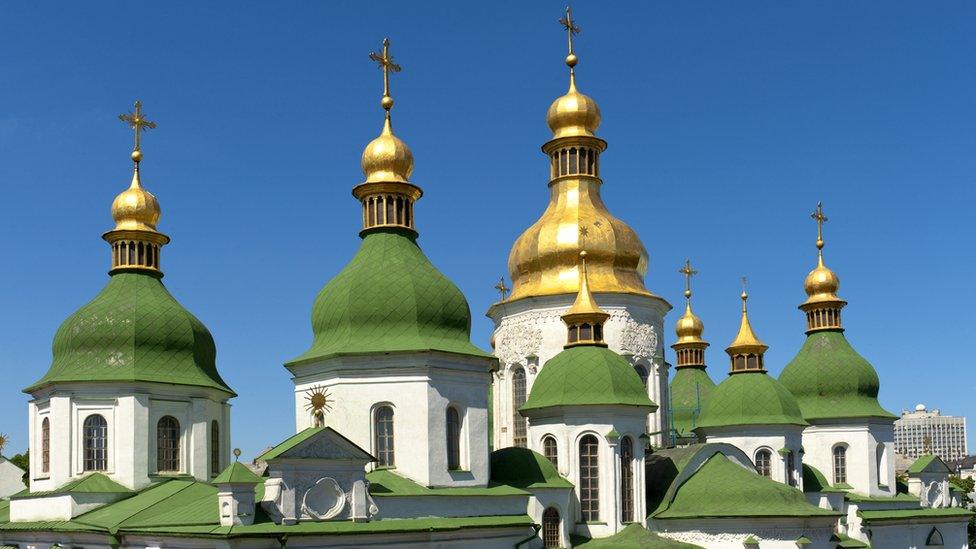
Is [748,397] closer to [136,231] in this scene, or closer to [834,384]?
[834,384]

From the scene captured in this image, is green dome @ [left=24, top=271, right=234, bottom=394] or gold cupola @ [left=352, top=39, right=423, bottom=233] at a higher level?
gold cupola @ [left=352, top=39, right=423, bottom=233]

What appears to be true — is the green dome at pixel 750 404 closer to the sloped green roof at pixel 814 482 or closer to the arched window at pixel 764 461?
the arched window at pixel 764 461

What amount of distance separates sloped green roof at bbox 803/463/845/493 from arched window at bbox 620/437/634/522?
1101 cm

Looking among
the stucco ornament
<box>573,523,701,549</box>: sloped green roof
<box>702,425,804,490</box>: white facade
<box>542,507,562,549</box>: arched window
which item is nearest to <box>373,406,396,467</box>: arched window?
<box>542,507,562,549</box>: arched window

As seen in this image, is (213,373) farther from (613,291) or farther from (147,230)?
(613,291)

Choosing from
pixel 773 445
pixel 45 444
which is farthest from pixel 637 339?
pixel 45 444

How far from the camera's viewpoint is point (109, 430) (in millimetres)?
31422

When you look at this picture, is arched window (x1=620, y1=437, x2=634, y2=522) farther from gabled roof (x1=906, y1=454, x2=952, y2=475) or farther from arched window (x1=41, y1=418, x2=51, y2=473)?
gabled roof (x1=906, y1=454, x2=952, y2=475)

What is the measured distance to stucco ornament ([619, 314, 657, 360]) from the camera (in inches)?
1547

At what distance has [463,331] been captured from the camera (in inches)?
1228

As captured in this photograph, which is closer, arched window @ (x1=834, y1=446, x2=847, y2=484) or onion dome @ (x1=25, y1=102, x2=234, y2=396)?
onion dome @ (x1=25, y1=102, x2=234, y2=396)

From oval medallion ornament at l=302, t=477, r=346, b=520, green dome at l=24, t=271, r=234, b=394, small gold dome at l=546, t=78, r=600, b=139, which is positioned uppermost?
small gold dome at l=546, t=78, r=600, b=139

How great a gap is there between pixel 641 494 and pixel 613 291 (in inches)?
340

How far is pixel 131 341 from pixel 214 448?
402 centimetres
